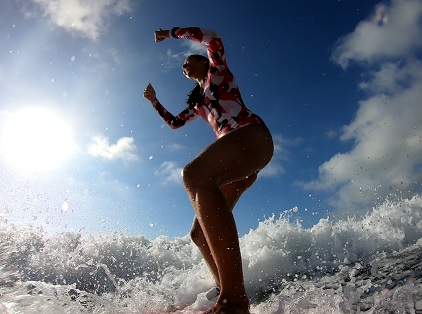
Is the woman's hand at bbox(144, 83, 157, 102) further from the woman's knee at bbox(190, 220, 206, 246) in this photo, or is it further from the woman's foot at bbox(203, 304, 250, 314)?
the woman's foot at bbox(203, 304, 250, 314)

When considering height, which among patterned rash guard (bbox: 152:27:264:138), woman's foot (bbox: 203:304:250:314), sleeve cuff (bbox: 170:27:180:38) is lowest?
woman's foot (bbox: 203:304:250:314)

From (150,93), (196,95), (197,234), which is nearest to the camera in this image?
(197,234)

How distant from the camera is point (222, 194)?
2320 mm

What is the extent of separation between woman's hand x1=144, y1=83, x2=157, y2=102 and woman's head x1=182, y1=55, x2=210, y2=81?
823 mm

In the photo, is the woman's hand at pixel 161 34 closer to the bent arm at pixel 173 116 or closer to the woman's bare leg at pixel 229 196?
the bent arm at pixel 173 116

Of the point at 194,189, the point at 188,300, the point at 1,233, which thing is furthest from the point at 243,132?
the point at 1,233

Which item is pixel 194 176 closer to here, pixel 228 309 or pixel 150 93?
pixel 228 309

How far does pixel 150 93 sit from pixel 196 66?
97 cm

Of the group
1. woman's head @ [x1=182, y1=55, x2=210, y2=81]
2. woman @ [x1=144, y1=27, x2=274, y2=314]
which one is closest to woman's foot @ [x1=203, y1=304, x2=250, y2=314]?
woman @ [x1=144, y1=27, x2=274, y2=314]

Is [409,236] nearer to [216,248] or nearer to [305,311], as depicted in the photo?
[305,311]

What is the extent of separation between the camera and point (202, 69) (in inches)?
129

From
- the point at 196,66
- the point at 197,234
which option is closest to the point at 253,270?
the point at 197,234

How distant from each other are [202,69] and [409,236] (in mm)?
8580

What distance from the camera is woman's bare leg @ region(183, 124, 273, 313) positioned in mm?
2131
